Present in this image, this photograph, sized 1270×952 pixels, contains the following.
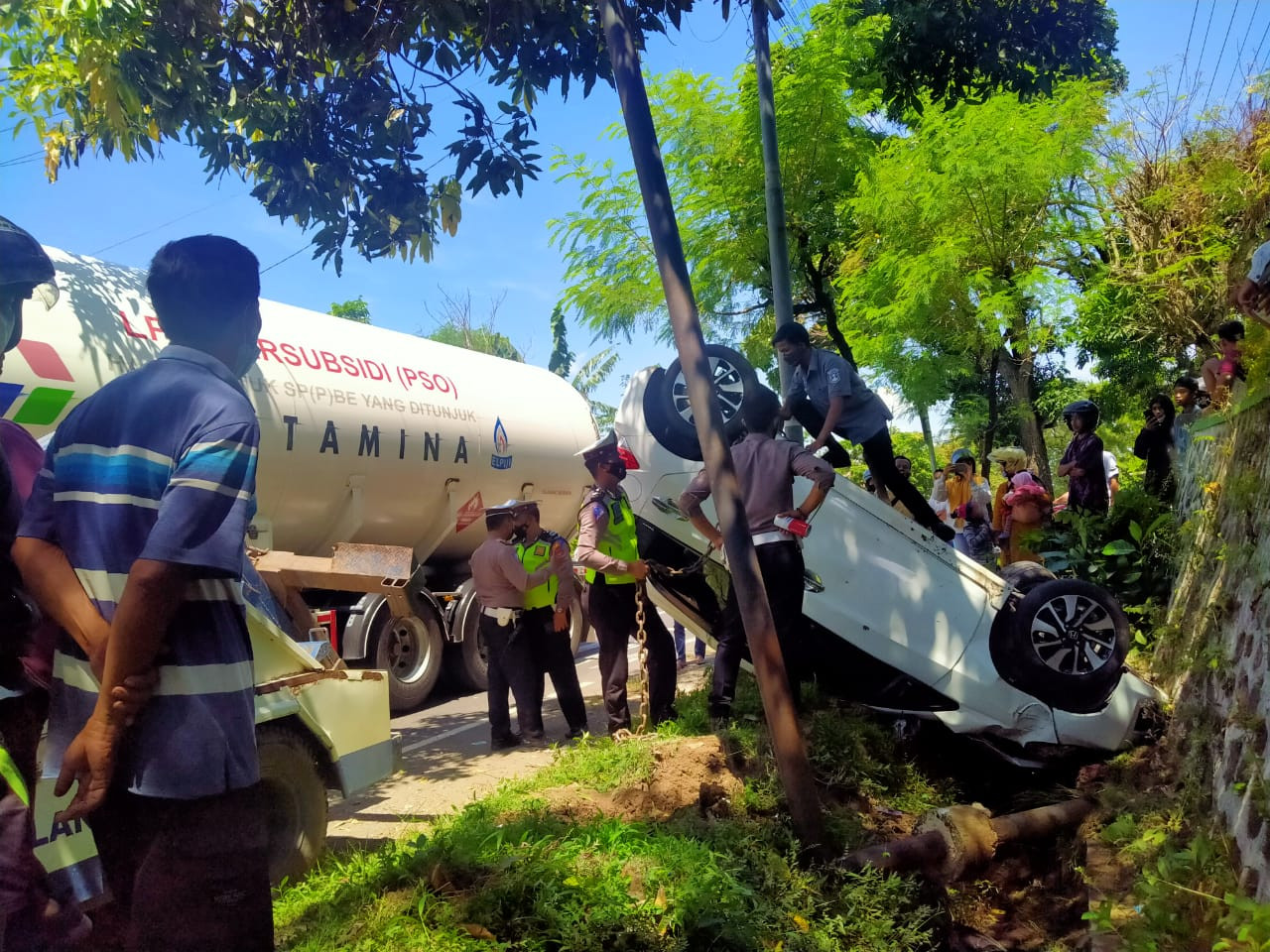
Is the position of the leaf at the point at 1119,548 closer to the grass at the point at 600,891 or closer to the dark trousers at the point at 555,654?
the grass at the point at 600,891

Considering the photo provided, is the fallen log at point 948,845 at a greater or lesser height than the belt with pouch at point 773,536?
lesser

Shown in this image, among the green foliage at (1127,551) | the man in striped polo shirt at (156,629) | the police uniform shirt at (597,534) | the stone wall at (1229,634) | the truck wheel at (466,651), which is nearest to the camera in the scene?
the man in striped polo shirt at (156,629)

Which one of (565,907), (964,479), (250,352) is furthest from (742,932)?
(964,479)

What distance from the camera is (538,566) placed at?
615 centimetres

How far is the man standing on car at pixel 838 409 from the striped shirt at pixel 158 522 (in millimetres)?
3661

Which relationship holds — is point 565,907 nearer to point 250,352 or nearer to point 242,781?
point 242,781

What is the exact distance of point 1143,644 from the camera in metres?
5.94

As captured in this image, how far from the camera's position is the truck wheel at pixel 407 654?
7621 mm

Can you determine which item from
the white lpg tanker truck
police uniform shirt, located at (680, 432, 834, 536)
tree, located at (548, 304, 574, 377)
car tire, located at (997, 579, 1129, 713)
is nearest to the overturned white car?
car tire, located at (997, 579, 1129, 713)

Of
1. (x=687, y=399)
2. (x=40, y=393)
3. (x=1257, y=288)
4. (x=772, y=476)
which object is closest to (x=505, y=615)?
(x=687, y=399)

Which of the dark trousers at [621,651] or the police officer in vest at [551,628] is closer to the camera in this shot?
the dark trousers at [621,651]

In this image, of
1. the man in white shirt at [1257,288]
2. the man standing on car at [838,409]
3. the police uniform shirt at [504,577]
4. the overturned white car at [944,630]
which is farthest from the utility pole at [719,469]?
the police uniform shirt at [504,577]

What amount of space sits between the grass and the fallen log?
0.11m

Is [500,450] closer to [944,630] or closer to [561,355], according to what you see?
[944,630]
